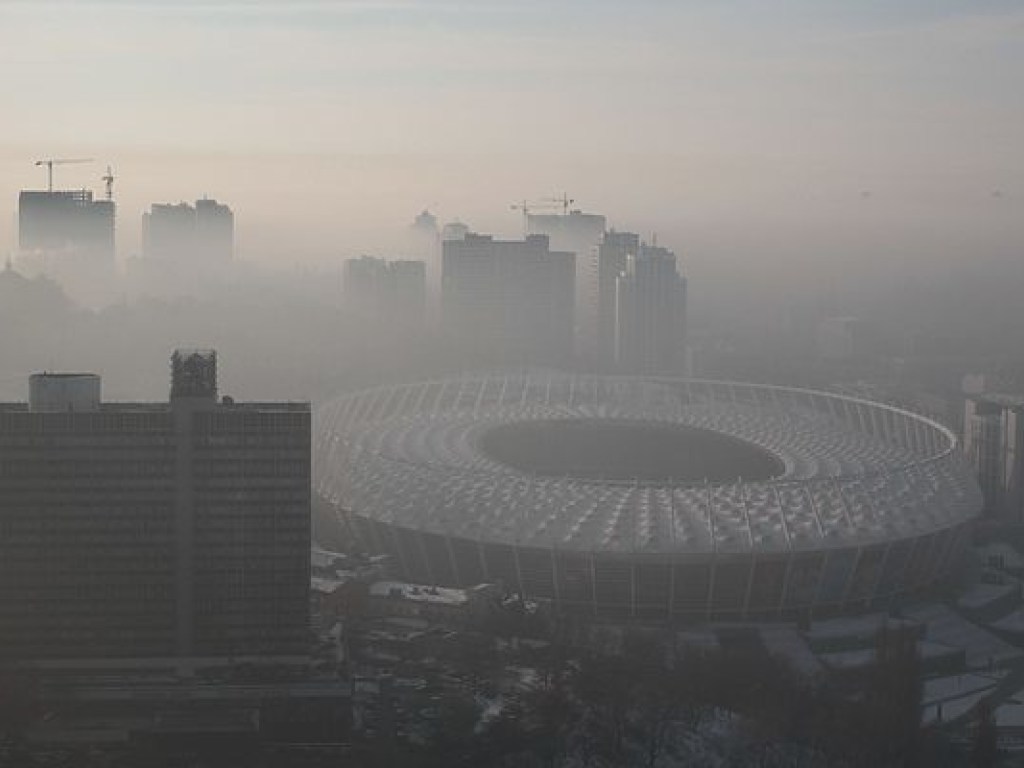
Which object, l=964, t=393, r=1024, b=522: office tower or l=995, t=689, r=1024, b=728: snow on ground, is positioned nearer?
l=995, t=689, r=1024, b=728: snow on ground

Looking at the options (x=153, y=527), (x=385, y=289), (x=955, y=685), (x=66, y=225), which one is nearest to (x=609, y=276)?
(x=385, y=289)

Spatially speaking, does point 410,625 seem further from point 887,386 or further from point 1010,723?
point 887,386

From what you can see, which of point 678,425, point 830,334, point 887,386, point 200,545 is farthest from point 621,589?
point 830,334

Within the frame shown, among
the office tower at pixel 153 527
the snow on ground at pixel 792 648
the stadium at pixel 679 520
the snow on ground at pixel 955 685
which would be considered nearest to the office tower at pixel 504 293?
the stadium at pixel 679 520

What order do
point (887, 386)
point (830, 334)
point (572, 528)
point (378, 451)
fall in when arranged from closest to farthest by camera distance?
point (572, 528) < point (378, 451) < point (887, 386) < point (830, 334)

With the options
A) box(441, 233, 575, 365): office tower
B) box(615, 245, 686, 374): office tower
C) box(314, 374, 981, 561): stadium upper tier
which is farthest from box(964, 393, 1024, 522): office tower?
→ box(441, 233, 575, 365): office tower

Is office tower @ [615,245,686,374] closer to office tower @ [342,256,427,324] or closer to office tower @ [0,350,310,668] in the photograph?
office tower @ [342,256,427,324]
